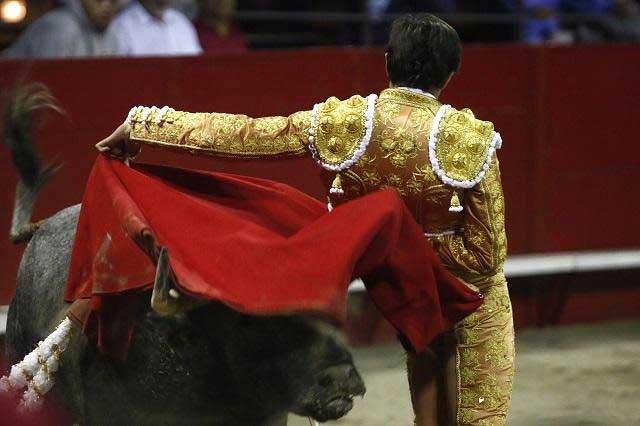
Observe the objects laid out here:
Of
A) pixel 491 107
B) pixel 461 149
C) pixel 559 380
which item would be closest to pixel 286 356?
pixel 461 149

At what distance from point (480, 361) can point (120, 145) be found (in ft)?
2.86

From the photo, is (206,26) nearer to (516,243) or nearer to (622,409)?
(516,243)

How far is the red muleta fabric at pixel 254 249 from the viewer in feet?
7.16

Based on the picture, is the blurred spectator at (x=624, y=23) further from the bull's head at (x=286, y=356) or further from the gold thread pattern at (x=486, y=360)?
the bull's head at (x=286, y=356)

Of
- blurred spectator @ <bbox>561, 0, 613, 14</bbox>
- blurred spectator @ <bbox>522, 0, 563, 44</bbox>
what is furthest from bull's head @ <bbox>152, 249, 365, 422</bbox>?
blurred spectator @ <bbox>561, 0, 613, 14</bbox>

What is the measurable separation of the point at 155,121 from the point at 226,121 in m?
0.14

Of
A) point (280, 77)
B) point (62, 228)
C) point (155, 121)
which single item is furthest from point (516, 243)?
point (155, 121)

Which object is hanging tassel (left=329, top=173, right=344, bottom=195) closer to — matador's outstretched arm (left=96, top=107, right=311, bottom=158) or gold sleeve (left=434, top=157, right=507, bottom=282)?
matador's outstretched arm (left=96, top=107, right=311, bottom=158)

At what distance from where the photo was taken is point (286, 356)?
2.24 meters

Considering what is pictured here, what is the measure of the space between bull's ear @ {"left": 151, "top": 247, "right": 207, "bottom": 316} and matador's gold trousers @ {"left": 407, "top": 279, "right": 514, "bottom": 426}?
0.66m

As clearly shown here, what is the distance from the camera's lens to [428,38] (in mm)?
2479

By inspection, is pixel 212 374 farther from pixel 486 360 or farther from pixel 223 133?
pixel 486 360

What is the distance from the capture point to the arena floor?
14.3 feet

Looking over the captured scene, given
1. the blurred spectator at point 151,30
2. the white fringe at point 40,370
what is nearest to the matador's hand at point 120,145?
the white fringe at point 40,370
